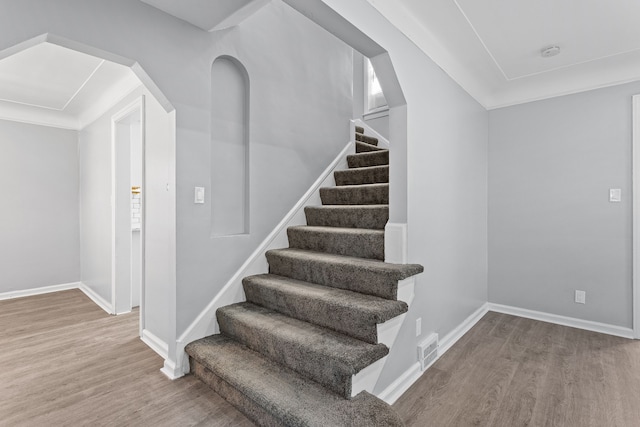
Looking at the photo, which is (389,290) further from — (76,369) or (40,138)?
(40,138)

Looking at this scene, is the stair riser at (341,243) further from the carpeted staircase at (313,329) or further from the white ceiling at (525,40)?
the white ceiling at (525,40)

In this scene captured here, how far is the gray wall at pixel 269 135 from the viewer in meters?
2.14

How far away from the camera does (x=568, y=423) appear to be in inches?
66.9

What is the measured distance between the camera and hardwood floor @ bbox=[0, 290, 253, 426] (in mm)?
1687

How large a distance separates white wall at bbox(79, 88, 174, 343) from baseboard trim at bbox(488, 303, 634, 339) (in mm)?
3427

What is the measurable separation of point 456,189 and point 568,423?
177 centimetres

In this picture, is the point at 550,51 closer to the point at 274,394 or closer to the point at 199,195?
the point at 199,195

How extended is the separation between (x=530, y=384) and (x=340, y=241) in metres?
1.58

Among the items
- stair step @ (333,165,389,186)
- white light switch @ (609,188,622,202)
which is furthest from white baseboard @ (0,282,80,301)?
white light switch @ (609,188,622,202)

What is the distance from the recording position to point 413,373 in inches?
81.9

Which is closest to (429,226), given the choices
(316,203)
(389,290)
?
(389,290)

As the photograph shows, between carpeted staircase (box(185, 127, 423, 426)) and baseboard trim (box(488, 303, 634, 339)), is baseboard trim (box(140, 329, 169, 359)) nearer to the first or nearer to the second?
carpeted staircase (box(185, 127, 423, 426))

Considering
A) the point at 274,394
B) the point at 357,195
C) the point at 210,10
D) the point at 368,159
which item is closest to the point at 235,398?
the point at 274,394

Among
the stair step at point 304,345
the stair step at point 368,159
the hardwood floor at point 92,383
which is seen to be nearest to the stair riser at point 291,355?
the stair step at point 304,345
